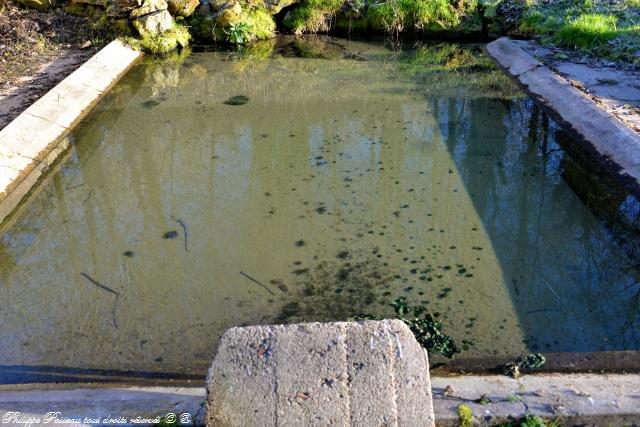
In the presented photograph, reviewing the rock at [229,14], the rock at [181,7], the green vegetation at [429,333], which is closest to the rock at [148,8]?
the rock at [181,7]

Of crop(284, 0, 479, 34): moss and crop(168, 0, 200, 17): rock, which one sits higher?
crop(168, 0, 200, 17): rock

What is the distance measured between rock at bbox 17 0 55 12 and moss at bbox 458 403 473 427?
12.8 m

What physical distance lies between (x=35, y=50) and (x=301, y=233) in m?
8.15

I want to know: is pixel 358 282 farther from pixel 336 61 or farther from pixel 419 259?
pixel 336 61

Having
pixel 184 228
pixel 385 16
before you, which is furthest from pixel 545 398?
pixel 385 16

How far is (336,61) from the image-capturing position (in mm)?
11320

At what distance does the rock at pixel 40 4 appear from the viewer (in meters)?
12.4

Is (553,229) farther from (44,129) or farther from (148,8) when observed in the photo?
(148,8)

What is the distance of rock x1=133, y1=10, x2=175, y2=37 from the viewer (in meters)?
11.7

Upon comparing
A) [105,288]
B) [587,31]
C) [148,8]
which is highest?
[148,8]

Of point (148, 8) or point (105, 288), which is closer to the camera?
point (105, 288)

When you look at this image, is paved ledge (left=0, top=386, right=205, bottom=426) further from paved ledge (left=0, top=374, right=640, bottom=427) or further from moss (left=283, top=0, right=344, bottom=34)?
moss (left=283, top=0, right=344, bottom=34)

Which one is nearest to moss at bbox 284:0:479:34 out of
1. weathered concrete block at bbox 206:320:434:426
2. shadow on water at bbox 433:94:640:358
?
shadow on water at bbox 433:94:640:358

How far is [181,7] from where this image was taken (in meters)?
12.6
